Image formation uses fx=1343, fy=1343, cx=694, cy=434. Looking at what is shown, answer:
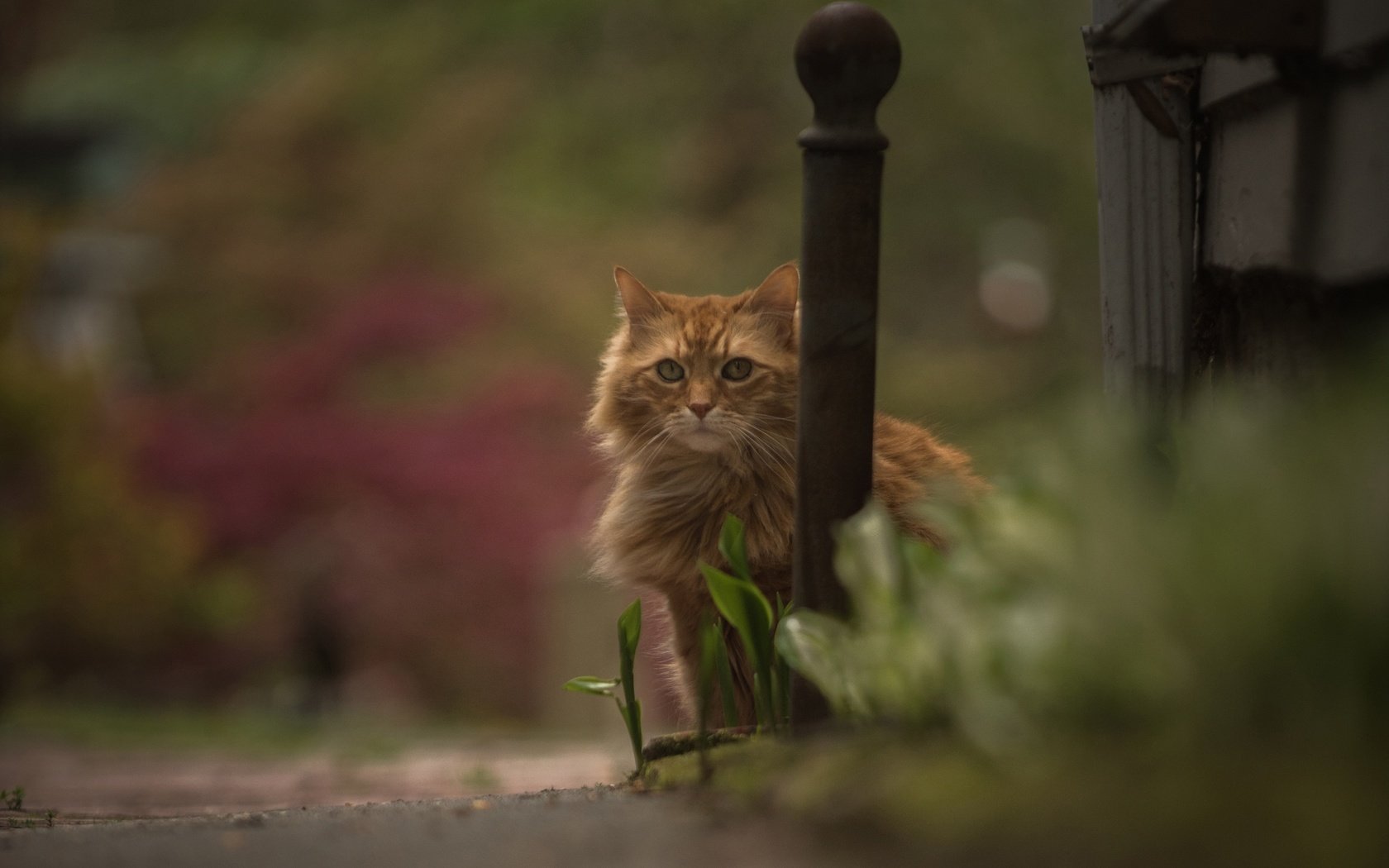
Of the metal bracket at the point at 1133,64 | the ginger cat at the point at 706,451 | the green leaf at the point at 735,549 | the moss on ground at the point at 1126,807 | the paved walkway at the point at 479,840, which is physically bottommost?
the paved walkway at the point at 479,840

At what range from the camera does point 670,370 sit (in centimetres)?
317

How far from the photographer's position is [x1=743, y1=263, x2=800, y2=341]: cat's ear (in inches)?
124

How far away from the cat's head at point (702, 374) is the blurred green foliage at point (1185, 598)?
1.29 metres

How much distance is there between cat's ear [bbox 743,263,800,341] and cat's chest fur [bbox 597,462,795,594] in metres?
0.41

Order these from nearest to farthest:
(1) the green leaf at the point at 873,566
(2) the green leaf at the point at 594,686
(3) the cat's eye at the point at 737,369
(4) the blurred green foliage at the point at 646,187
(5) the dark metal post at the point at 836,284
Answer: (1) the green leaf at the point at 873,566 → (5) the dark metal post at the point at 836,284 → (2) the green leaf at the point at 594,686 → (3) the cat's eye at the point at 737,369 → (4) the blurred green foliage at the point at 646,187

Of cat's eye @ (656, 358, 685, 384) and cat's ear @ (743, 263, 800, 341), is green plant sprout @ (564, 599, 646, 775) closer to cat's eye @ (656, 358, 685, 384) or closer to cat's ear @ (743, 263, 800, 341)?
cat's eye @ (656, 358, 685, 384)

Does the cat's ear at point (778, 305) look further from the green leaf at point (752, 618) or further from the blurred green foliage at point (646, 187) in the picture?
the blurred green foliage at point (646, 187)

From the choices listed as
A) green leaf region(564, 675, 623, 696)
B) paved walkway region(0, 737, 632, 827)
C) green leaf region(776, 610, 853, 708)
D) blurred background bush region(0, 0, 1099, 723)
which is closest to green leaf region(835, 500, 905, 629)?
green leaf region(776, 610, 853, 708)

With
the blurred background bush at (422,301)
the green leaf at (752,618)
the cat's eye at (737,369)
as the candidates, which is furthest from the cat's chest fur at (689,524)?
the blurred background bush at (422,301)

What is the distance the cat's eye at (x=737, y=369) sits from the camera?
3094 millimetres

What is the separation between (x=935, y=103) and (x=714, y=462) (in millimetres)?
9086

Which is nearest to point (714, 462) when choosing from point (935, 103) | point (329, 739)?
point (329, 739)

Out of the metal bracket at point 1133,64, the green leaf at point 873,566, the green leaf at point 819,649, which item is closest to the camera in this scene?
the green leaf at point 873,566

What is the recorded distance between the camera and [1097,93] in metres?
2.46
